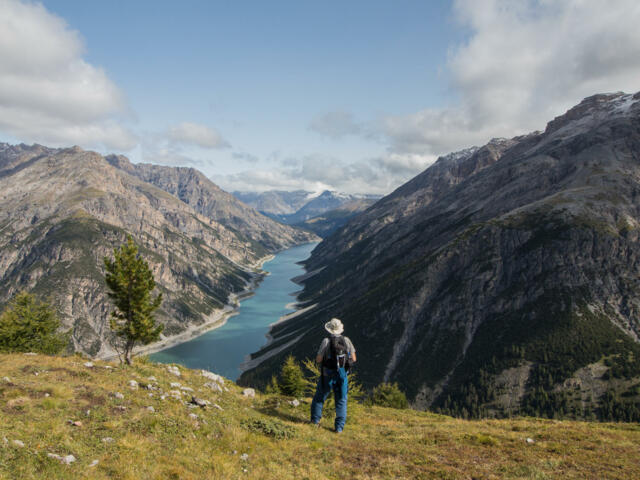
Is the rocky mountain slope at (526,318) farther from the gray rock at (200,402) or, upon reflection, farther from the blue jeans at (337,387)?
the gray rock at (200,402)

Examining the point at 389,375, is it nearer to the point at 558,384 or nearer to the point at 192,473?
the point at 558,384

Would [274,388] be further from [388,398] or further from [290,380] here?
[388,398]

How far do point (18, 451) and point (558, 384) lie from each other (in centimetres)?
14931

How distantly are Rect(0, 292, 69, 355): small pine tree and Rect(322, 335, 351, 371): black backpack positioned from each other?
230 feet

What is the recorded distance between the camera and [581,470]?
12.6 m

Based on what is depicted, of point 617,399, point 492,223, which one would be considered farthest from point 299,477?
point 492,223

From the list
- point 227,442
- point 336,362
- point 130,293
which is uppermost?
point 130,293

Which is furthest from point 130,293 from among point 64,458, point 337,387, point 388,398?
point 388,398

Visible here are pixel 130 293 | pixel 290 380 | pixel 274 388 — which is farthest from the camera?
pixel 274 388

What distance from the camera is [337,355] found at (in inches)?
661

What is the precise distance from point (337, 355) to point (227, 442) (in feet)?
19.9

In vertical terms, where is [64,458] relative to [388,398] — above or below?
above

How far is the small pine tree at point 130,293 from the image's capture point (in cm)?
3738

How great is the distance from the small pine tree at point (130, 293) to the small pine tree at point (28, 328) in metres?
38.3
